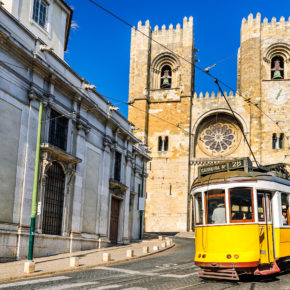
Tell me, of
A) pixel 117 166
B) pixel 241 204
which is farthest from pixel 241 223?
pixel 117 166

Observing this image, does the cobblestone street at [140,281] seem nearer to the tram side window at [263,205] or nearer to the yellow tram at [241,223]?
the yellow tram at [241,223]

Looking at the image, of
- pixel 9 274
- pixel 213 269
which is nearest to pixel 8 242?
pixel 9 274

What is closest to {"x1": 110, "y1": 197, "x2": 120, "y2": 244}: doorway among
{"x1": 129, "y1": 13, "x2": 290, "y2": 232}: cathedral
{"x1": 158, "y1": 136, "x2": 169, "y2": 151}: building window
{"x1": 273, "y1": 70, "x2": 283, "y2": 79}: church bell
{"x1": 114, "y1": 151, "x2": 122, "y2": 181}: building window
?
{"x1": 114, "y1": 151, "x2": 122, "y2": 181}: building window

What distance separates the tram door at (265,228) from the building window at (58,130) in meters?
10.5

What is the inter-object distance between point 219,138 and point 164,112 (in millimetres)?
6583

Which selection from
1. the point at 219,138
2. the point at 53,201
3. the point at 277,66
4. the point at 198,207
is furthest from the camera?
the point at 219,138

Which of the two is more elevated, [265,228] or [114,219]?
[114,219]

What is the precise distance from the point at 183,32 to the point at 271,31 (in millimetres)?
9574

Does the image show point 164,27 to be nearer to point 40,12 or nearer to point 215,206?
point 40,12

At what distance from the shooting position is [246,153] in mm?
43969

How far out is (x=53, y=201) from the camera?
1917cm

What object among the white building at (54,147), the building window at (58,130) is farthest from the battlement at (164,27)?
the building window at (58,130)

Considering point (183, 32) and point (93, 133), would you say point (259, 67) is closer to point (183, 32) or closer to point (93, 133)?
point (183, 32)

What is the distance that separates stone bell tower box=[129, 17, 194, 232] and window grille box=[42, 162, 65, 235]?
22.7 m
